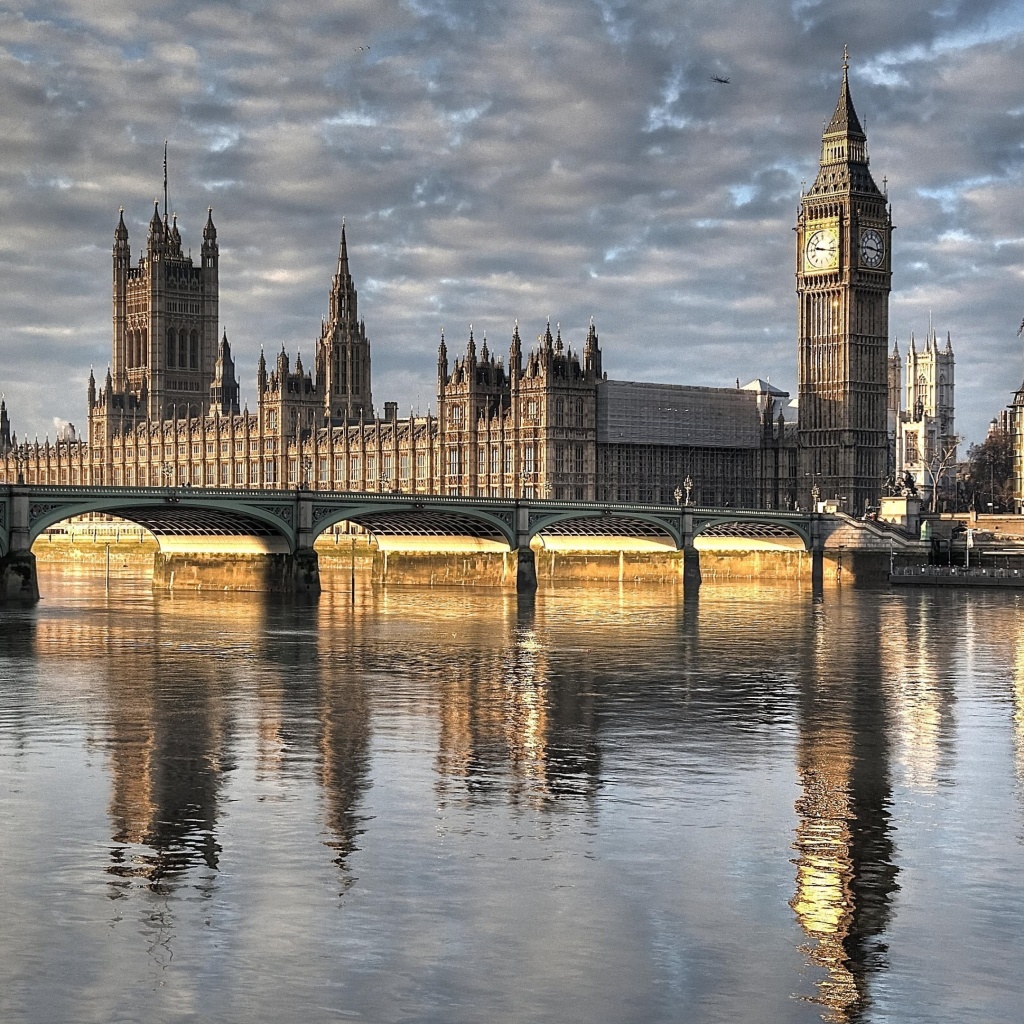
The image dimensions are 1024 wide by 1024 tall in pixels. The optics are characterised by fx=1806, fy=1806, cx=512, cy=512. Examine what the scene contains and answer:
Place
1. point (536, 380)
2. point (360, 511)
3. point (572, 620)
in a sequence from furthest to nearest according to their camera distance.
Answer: point (536, 380) < point (360, 511) < point (572, 620)

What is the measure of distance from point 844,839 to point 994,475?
169 meters

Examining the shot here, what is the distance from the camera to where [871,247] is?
494 ft

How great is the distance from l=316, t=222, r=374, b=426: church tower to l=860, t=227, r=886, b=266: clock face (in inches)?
2065

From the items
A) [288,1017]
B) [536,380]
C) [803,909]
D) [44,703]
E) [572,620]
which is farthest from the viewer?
[536,380]

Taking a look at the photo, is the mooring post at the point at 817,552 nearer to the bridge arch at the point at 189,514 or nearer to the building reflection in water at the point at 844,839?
the bridge arch at the point at 189,514

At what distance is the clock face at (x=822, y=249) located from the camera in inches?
5881

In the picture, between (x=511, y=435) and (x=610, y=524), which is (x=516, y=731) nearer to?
(x=610, y=524)

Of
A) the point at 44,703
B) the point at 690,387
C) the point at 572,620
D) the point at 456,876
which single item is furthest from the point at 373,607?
the point at 690,387

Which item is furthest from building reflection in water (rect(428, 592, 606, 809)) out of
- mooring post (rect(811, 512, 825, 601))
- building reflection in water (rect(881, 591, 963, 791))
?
mooring post (rect(811, 512, 825, 601))

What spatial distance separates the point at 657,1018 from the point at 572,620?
2202 inches

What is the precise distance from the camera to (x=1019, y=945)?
1877cm

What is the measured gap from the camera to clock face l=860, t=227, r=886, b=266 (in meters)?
150

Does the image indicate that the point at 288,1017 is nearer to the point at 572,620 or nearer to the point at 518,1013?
the point at 518,1013

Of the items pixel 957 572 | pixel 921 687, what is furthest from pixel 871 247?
pixel 921 687
